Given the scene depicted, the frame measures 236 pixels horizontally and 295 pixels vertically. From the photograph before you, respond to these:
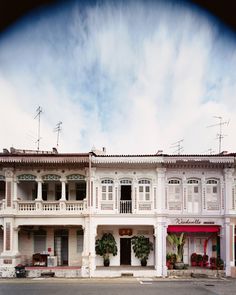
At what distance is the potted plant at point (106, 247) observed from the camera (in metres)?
24.0

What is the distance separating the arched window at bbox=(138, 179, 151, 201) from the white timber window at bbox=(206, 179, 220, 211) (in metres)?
3.49

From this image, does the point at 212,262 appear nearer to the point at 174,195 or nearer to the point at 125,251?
the point at 174,195

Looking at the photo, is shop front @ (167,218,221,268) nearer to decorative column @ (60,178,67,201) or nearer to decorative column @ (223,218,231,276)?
decorative column @ (223,218,231,276)

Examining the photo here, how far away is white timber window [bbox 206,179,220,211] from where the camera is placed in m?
24.1

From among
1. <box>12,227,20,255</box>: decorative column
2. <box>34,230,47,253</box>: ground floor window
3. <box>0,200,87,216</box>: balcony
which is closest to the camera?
<box>12,227,20,255</box>: decorative column

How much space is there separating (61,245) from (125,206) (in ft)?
16.1

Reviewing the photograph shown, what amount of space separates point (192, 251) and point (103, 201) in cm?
634

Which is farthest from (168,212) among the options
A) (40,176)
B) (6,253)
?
(6,253)

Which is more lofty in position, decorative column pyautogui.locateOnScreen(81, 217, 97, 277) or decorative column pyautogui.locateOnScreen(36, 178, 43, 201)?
decorative column pyautogui.locateOnScreen(36, 178, 43, 201)

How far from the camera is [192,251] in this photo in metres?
25.1

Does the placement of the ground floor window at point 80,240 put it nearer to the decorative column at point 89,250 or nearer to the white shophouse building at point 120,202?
the white shophouse building at point 120,202

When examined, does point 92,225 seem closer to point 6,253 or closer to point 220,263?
point 6,253

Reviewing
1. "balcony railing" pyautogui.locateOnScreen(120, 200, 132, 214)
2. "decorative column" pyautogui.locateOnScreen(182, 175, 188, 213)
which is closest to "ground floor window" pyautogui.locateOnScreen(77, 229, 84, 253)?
"balcony railing" pyautogui.locateOnScreen(120, 200, 132, 214)

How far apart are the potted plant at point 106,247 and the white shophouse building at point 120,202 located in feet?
1.84
